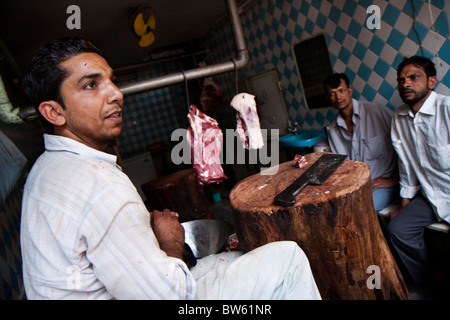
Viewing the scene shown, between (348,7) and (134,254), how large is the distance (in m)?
3.50

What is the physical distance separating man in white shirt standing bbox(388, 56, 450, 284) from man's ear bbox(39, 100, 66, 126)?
267 cm

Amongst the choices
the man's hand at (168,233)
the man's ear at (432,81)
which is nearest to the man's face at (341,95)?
the man's ear at (432,81)

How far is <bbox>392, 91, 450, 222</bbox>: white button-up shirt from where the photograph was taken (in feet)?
7.79

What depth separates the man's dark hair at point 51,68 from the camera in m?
1.38

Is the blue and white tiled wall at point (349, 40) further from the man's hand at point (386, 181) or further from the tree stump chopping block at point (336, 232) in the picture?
the tree stump chopping block at point (336, 232)

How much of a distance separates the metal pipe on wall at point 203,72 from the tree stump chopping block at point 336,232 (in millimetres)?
1535

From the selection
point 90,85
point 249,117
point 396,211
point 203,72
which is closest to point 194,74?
point 203,72

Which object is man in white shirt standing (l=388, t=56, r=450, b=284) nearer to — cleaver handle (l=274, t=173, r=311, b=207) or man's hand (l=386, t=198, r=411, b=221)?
man's hand (l=386, t=198, r=411, b=221)

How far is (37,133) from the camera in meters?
5.19

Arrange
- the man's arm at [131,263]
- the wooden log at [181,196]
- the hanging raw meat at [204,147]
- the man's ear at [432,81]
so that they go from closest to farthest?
1. the man's arm at [131,263]
2. the man's ear at [432,81]
3. the hanging raw meat at [204,147]
4. the wooden log at [181,196]

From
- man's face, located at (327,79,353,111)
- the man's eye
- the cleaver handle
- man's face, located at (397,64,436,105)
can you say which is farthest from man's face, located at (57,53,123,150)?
man's face, located at (327,79,353,111)

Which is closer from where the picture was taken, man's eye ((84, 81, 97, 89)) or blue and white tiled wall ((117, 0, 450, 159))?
man's eye ((84, 81, 97, 89))

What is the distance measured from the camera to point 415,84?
2447 mm

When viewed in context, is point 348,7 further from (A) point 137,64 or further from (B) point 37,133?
(B) point 37,133
